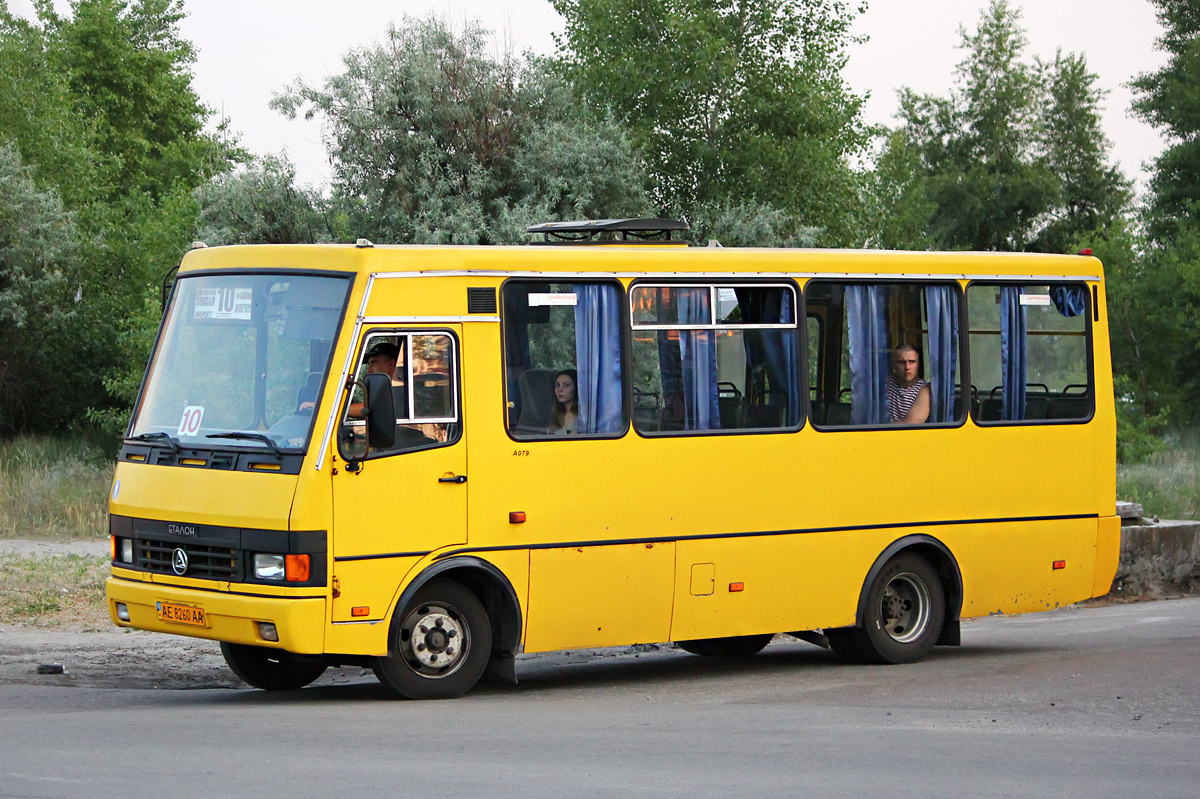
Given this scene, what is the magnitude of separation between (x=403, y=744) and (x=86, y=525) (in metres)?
14.0

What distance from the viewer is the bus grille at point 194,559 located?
1009 centimetres

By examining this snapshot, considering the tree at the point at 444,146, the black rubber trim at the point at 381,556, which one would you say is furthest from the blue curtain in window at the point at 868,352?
the tree at the point at 444,146

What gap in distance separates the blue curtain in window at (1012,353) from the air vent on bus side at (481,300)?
187 inches

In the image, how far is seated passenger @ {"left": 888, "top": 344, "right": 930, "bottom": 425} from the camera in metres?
12.9

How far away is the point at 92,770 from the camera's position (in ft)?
25.3

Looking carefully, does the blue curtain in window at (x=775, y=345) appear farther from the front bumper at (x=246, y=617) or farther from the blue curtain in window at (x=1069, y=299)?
the front bumper at (x=246, y=617)

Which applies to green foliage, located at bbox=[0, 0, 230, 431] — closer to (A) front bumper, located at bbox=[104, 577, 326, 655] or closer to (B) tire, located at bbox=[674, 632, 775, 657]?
(B) tire, located at bbox=[674, 632, 775, 657]

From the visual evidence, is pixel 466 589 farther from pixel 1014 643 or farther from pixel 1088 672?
pixel 1014 643

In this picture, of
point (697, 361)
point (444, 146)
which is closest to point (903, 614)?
point (697, 361)

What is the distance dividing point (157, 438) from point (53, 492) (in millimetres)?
14107

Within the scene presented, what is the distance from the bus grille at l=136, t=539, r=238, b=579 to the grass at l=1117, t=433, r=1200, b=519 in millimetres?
15718

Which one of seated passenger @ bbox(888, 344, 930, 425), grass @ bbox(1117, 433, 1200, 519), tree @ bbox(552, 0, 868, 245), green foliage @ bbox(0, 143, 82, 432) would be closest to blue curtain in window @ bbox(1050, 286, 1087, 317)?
seated passenger @ bbox(888, 344, 930, 425)

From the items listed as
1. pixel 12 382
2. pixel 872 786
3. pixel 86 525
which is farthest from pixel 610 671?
pixel 12 382

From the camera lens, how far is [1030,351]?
44.7ft
